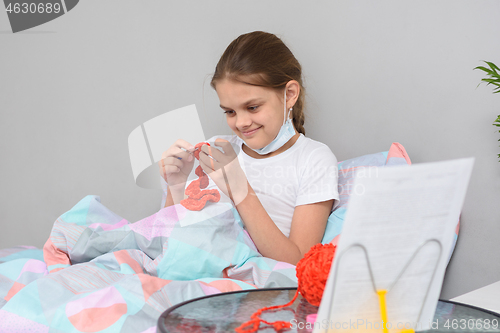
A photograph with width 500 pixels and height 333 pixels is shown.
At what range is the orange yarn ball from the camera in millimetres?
458

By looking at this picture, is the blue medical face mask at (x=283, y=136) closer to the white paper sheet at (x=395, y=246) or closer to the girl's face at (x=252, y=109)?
the girl's face at (x=252, y=109)

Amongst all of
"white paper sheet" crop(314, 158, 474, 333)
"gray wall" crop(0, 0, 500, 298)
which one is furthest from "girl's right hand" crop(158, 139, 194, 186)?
"white paper sheet" crop(314, 158, 474, 333)

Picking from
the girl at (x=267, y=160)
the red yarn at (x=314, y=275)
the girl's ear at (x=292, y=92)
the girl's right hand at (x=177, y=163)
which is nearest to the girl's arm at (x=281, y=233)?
the girl at (x=267, y=160)

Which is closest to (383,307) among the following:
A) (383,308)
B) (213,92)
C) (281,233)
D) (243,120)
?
(383,308)

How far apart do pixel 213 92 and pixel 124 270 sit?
814 mm

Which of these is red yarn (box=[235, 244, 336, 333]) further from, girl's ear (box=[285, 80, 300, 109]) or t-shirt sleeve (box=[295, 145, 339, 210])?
girl's ear (box=[285, 80, 300, 109])

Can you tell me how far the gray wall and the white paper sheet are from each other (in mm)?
679

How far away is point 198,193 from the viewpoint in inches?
37.7

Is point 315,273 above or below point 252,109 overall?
below

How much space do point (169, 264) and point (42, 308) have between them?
0.28 metres

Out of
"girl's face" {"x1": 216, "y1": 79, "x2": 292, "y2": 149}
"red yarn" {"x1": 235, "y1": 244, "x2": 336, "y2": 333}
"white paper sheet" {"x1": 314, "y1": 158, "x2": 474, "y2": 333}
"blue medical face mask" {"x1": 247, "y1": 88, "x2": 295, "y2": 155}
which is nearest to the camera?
"white paper sheet" {"x1": 314, "y1": 158, "x2": 474, "y2": 333}

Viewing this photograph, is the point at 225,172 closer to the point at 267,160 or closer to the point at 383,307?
the point at 267,160

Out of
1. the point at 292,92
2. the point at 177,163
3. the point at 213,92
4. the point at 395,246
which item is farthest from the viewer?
the point at 213,92

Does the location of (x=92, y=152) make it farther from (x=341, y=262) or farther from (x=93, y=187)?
(x=341, y=262)
